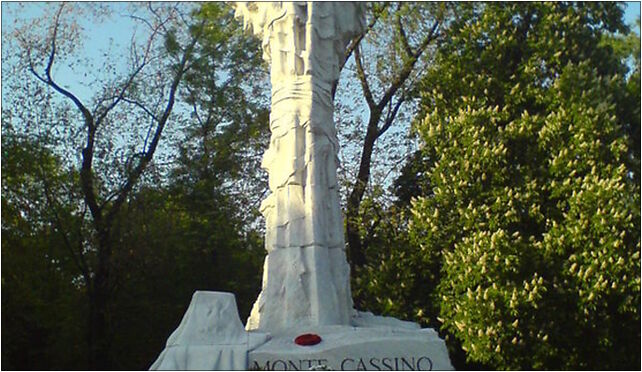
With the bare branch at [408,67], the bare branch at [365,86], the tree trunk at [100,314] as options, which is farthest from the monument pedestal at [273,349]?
the bare branch at [365,86]

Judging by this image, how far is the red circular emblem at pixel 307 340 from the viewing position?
23.9ft

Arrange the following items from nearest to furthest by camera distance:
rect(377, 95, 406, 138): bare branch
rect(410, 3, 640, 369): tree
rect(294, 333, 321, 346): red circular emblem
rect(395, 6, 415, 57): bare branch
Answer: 1. rect(294, 333, 321, 346): red circular emblem
2. rect(410, 3, 640, 369): tree
3. rect(395, 6, 415, 57): bare branch
4. rect(377, 95, 406, 138): bare branch

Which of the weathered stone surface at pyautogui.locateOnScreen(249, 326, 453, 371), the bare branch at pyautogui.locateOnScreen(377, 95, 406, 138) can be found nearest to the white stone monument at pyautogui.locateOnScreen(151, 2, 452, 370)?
the weathered stone surface at pyautogui.locateOnScreen(249, 326, 453, 371)

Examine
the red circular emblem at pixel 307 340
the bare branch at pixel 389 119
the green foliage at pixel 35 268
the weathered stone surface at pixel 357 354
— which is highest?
the bare branch at pixel 389 119

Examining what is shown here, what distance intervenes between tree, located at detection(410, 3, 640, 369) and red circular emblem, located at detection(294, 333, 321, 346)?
4.93 meters

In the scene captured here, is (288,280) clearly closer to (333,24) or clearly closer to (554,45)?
(333,24)

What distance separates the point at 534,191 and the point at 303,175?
535cm

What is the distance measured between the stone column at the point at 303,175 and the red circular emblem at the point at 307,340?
34.3 inches

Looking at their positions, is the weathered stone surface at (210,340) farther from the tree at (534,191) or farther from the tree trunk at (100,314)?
the tree trunk at (100,314)

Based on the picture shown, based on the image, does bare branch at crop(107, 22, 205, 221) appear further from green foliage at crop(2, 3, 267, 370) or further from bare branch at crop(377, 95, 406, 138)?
bare branch at crop(377, 95, 406, 138)

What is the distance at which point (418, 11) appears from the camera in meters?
16.0

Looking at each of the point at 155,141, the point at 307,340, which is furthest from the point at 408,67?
the point at 307,340

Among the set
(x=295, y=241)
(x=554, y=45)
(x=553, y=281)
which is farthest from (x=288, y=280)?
(x=554, y=45)

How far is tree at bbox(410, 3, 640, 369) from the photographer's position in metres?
11.8
